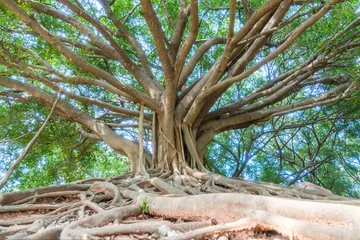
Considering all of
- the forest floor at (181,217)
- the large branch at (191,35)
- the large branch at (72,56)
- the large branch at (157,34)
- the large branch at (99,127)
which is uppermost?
the large branch at (191,35)

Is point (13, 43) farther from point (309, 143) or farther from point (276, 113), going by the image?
point (309, 143)

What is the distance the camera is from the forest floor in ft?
5.83

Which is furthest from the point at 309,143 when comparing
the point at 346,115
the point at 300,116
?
the point at 346,115

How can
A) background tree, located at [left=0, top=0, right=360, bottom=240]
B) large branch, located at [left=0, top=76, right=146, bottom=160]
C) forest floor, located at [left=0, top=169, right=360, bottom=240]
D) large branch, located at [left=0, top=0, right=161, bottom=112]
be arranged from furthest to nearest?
large branch, located at [left=0, top=76, right=146, bottom=160]
large branch, located at [left=0, top=0, right=161, bottom=112]
background tree, located at [left=0, top=0, right=360, bottom=240]
forest floor, located at [left=0, top=169, right=360, bottom=240]

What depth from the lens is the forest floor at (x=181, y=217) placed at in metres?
1.78

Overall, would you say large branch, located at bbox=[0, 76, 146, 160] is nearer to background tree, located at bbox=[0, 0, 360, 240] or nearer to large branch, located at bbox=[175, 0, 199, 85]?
background tree, located at bbox=[0, 0, 360, 240]

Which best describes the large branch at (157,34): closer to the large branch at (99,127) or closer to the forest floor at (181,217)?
the large branch at (99,127)

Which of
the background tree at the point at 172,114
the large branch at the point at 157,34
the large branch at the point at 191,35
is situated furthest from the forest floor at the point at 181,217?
the large branch at the point at 191,35

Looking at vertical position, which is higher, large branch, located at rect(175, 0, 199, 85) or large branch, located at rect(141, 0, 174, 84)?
large branch, located at rect(175, 0, 199, 85)

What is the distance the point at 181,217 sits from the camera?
2.51 m

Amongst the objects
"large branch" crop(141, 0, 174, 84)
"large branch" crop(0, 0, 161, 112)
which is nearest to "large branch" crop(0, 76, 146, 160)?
"large branch" crop(0, 0, 161, 112)

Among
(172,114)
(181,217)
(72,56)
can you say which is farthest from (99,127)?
(181,217)

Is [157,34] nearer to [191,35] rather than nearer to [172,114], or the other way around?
[191,35]

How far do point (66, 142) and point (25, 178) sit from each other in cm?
168
